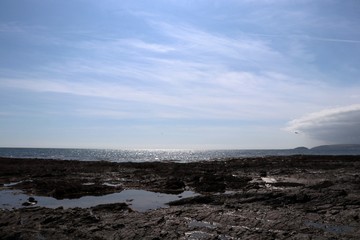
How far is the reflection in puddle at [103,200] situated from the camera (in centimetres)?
1905

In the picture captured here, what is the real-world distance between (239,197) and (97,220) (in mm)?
8754

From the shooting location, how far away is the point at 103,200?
21000 millimetres

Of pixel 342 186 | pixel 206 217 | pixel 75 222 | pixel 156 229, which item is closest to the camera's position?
pixel 156 229

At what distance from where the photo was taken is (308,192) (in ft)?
61.9

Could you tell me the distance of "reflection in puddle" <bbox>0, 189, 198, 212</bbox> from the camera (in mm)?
19047

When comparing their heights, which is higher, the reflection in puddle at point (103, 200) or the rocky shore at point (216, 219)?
the rocky shore at point (216, 219)

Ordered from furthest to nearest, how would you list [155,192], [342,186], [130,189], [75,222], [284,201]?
[130,189]
[155,192]
[342,186]
[284,201]
[75,222]

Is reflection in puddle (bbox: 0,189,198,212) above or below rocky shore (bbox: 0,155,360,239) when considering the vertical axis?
below

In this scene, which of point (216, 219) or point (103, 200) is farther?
point (103, 200)

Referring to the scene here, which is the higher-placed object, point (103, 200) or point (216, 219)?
point (216, 219)

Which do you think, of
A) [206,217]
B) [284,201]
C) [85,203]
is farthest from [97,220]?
[284,201]

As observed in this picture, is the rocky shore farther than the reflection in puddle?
No

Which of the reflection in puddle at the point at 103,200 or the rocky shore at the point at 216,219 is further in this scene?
the reflection in puddle at the point at 103,200

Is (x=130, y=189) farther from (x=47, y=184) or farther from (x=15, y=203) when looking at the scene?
(x=15, y=203)
